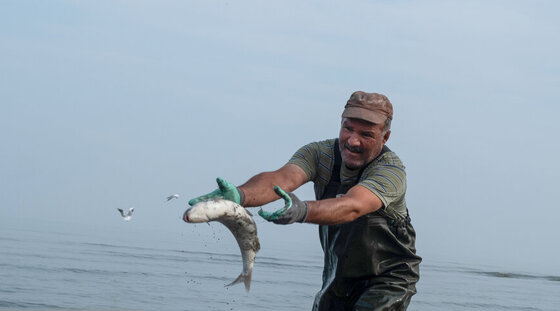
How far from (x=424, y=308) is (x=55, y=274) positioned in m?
7.20

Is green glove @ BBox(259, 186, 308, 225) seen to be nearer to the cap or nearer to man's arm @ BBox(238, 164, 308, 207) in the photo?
man's arm @ BBox(238, 164, 308, 207)

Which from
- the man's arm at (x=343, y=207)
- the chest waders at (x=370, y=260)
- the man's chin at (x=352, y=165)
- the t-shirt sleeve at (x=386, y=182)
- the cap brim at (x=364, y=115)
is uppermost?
the cap brim at (x=364, y=115)

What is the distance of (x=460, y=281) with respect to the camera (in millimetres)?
26625

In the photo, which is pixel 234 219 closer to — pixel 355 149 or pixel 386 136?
pixel 355 149


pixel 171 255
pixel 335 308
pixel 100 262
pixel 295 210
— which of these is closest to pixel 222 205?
pixel 295 210

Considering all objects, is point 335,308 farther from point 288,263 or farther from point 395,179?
point 288,263

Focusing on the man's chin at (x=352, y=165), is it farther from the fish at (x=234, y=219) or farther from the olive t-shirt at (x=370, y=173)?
the fish at (x=234, y=219)

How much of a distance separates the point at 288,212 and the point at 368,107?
1058 millimetres

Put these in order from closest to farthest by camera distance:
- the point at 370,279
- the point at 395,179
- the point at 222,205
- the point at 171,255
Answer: the point at 222,205 < the point at 395,179 < the point at 370,279 < the point at 171,255

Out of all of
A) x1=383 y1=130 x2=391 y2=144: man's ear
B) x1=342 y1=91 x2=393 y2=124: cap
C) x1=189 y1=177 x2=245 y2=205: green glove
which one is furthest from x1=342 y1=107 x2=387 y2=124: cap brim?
x1=189 y1=177 x2=245 y2=205: green glove

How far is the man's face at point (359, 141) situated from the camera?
4387mm

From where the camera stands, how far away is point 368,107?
440 cm

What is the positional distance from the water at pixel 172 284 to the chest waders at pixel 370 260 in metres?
6.62

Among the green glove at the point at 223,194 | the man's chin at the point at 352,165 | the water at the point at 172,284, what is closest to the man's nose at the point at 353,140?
the man's chin at the point at 352,165
